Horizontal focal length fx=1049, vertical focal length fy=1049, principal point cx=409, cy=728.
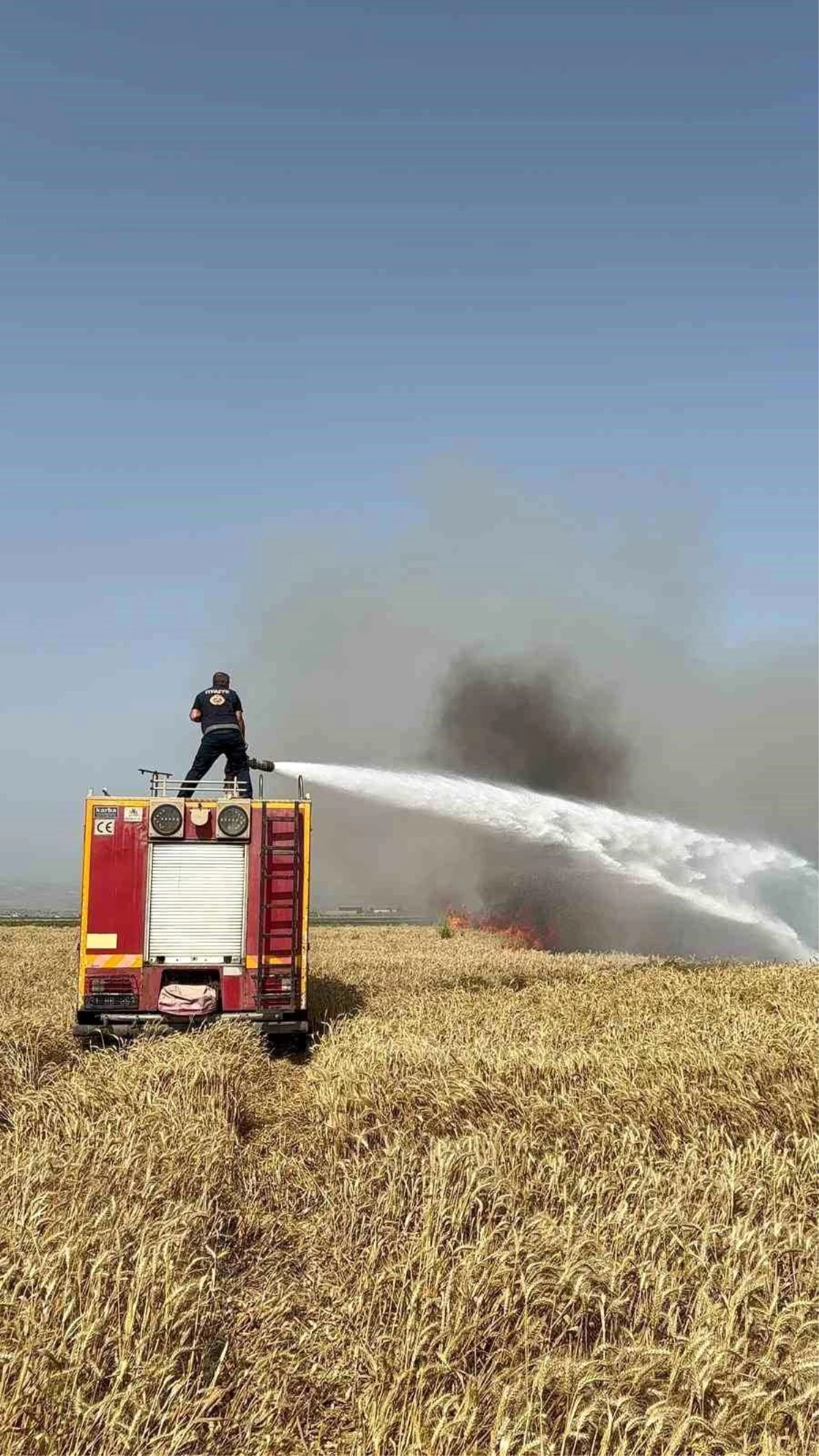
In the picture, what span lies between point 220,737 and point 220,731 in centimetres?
8

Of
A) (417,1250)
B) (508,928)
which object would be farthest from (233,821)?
(508,928)

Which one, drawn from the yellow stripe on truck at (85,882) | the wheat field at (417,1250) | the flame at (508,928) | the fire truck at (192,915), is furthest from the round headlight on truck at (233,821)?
the flame at (508,928)

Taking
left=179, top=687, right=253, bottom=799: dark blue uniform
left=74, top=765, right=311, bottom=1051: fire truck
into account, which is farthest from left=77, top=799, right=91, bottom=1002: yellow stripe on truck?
left=179, top=687, right=253, bottom=799: dark blue uniform

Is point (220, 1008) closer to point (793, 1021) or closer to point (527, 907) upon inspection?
point (793, 1021)

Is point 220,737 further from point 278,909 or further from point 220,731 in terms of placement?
point 278,909

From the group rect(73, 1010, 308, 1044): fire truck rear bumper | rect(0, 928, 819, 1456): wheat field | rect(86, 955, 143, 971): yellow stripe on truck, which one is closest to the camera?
rect(0, 928, 819, 1456): wheat field

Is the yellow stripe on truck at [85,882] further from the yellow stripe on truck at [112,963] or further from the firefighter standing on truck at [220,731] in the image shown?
the firefighter standing on truck at [220,731]

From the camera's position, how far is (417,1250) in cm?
503

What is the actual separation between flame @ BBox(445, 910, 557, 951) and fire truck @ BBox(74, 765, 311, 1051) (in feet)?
85.6

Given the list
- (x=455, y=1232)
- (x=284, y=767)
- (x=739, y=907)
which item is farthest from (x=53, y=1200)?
(x=739, y=907)

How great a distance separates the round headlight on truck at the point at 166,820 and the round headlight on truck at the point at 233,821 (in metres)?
0.50

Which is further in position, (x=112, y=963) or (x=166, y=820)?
(x=166, y=820)

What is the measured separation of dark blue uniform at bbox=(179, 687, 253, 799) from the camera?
45.8 ft

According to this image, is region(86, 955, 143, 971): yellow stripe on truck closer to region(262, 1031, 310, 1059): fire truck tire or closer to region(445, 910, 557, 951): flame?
region(262, 1031, 310, 1059): fire truck tire
